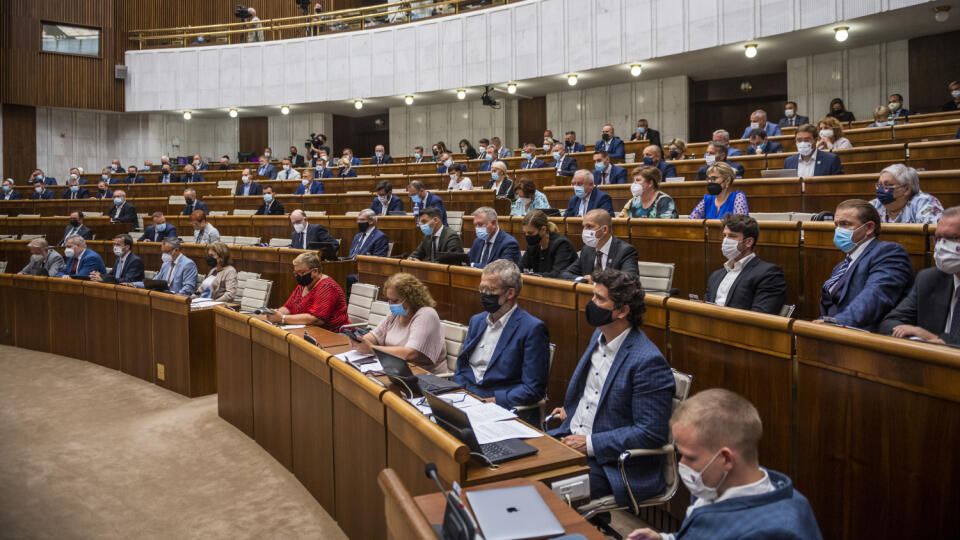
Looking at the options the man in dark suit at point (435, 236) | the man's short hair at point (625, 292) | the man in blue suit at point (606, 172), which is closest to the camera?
the man's short hair at point (625, 292)

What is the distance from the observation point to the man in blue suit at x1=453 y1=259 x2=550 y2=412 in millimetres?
2875

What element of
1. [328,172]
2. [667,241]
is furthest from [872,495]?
[328,172]

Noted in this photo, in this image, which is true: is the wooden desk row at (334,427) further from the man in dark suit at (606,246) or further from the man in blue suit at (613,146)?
the man in blue suit at (613,146)

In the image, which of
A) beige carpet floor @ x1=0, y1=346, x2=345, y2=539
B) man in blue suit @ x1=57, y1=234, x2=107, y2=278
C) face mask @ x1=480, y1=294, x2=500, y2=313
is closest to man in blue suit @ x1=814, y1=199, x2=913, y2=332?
face mask @ x1=480, y1=294, x2=500, y2=313

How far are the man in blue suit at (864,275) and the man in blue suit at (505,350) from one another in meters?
1.27

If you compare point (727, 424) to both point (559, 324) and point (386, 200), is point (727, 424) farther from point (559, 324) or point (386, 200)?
point (386, 200)

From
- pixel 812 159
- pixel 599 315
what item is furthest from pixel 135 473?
pixel 812 159

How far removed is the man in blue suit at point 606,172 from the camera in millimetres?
7176

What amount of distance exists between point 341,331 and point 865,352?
125 inches

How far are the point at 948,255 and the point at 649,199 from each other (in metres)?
2.78

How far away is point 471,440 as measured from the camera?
1.91 metres

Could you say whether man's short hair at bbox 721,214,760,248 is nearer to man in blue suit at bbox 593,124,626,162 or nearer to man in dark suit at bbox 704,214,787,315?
man in dark suit at bbox 704,214,787,315

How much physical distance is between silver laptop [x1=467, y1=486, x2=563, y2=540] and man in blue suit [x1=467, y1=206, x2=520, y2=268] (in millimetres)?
3361

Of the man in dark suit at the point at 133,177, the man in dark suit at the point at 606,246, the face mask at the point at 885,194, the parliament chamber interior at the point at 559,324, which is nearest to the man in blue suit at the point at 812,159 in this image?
the parliament chamber interior at the point at 559,324
